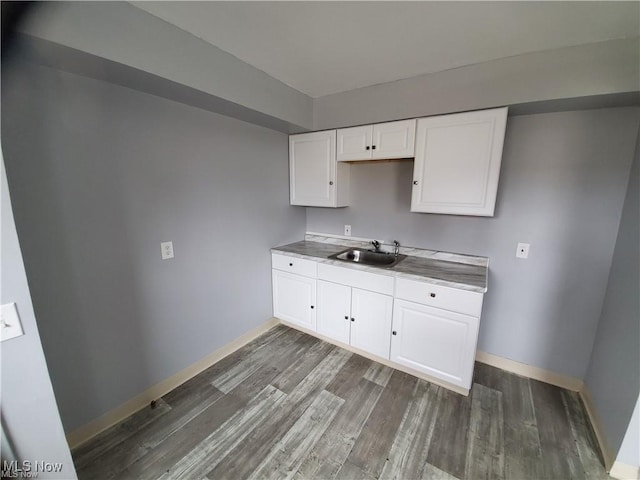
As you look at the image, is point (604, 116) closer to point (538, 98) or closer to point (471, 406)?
point (538, 98)

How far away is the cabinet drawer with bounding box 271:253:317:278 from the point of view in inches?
93.6

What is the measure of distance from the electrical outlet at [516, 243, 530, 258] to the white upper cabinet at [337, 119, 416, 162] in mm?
1076

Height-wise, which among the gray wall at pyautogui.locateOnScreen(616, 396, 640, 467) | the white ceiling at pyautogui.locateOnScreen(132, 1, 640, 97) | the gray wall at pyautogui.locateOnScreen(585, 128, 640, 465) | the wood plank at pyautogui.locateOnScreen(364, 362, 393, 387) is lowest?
the wood plank at pyautogui.locateOnScreen(364, 362, 393, 387)

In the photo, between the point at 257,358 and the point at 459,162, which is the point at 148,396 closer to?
the point at 257,358

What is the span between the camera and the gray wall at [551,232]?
1.66m

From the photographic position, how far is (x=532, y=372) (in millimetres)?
2033

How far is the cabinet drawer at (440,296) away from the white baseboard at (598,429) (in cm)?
88

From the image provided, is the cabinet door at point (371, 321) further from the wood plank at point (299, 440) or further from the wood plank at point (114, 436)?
the wood plank at point (114, 436)

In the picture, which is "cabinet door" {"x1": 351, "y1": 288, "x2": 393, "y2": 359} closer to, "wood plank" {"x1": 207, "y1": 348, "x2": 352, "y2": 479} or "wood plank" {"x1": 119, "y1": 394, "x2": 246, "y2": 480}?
"wood plank" {"x1": 207, "y1": 348, "x2": 352, "y2": 479}

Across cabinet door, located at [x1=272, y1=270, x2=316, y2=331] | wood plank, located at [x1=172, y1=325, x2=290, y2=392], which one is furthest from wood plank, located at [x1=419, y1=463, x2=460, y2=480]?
wood plank, located at [x1=172, y1=325, x2=290, y2=392]

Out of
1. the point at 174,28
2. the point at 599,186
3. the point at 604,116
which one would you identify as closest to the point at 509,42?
the point at 604,116

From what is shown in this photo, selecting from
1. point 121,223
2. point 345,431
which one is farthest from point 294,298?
point 121,223

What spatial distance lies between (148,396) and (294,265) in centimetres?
144

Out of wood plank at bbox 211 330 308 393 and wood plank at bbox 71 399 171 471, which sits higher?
wood plank at bbox 211 330 308 393
